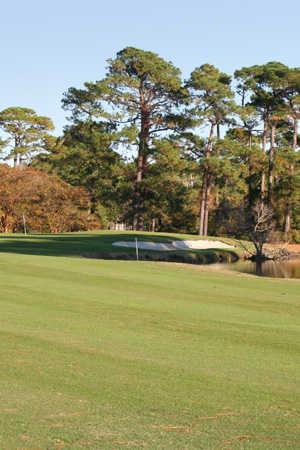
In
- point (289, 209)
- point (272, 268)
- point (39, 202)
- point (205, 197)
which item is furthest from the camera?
point (289, 209)

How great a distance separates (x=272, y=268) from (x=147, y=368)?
3142 cm

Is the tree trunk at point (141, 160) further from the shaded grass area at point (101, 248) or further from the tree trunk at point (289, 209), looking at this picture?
the tree trunk at point (289, 209)

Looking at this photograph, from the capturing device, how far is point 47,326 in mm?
11570

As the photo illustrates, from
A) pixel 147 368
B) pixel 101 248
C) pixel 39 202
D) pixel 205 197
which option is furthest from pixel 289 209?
pixel 147 368

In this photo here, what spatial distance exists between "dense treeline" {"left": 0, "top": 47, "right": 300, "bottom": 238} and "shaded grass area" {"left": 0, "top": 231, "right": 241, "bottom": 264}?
423 inches

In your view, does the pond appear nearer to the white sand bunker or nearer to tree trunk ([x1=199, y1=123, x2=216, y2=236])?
the white sand bunker

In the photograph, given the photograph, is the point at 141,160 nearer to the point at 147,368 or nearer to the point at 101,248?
the point at 101,248

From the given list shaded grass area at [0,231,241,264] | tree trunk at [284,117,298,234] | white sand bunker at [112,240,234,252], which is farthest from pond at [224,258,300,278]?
tree trunk at [284,117,298,234]

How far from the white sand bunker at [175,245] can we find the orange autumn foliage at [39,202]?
45.7 ft

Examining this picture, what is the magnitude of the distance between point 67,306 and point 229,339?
4.10 metres

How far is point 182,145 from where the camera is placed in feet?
197

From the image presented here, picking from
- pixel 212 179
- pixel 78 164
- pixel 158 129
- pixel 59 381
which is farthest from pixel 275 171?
pixel 59 381

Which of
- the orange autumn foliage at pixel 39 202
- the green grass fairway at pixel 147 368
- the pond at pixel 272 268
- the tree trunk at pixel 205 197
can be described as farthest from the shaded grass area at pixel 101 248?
the green grass fairway at pixel 147 368

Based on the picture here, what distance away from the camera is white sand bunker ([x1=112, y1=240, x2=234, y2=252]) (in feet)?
148
